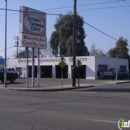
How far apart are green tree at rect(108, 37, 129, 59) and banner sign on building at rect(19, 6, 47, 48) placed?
4449 cm

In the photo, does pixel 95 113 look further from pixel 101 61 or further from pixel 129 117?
pixel 101 61

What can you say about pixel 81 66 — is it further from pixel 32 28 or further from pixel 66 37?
pixel 32 28

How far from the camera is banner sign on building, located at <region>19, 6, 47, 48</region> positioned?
29031mm

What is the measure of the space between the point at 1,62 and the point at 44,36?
3414 cm

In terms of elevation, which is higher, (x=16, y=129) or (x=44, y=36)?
(x=44, y=36)

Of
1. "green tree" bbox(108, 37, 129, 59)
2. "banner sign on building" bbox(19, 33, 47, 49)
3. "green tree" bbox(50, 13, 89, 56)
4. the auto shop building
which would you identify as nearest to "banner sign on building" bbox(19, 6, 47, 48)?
"banner sign on building" bbox(19, 33, 47, 49)

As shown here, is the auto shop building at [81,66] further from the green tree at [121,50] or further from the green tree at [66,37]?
the green tree at [121,50]

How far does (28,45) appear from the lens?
29.8 meters

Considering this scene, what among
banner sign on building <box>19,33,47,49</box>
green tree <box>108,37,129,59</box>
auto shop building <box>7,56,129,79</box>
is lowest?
auto shop building <box>7,56,129,79</box>

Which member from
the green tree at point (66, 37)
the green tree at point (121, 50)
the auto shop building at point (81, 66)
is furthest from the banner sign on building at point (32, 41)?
the green tree at point (121, 50)

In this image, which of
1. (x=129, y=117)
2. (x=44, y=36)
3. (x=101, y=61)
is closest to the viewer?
(x=129, y=117)

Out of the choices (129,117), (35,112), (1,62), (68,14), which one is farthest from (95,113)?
(68,14)

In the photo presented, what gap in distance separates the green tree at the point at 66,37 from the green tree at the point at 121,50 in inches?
337

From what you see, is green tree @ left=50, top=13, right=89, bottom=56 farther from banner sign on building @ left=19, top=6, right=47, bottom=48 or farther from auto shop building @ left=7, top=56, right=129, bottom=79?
banner sign on building @ left=19, top=6, right=47, bottom=48
